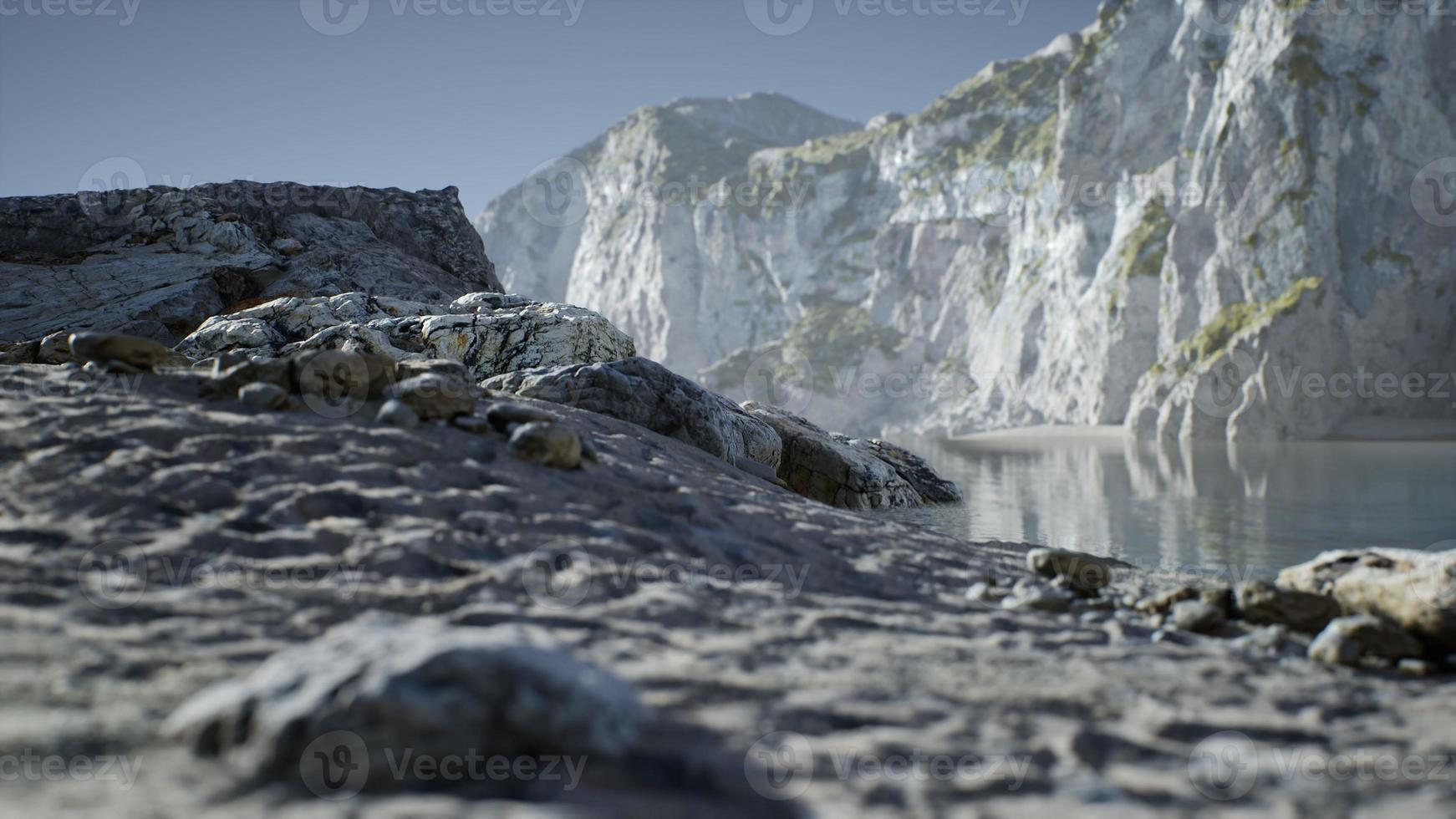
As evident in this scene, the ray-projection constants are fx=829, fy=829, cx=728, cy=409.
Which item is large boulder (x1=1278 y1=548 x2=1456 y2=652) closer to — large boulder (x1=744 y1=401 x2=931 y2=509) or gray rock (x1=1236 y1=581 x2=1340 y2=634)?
gray rock (x1=1236 y1=581 x2=1340 y2=634)

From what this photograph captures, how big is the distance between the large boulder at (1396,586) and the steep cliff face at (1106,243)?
47.4m

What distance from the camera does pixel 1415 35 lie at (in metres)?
48.1

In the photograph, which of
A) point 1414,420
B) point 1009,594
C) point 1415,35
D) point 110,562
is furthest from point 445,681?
point 1415,35

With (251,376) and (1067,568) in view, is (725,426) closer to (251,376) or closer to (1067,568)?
(1067,568)

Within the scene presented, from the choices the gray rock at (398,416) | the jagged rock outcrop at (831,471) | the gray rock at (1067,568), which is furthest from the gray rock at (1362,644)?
the jagged rock outcrop at (831,471)

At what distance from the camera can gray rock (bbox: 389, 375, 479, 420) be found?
6246 mm

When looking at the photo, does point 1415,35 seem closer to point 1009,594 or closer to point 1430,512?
point 1430,512

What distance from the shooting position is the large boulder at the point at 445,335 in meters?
11.7

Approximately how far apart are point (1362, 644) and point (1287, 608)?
542 mm

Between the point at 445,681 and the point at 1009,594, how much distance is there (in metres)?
3.67

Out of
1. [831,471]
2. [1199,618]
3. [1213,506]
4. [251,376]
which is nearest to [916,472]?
[831,471]

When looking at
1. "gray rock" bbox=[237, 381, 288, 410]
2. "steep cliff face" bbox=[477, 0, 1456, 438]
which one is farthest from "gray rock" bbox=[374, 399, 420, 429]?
"steep cliff face" bbox=[477, 0, 1456, 438]

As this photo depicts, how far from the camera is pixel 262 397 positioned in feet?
19.5

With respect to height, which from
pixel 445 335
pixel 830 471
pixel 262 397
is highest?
pixel 445 335
